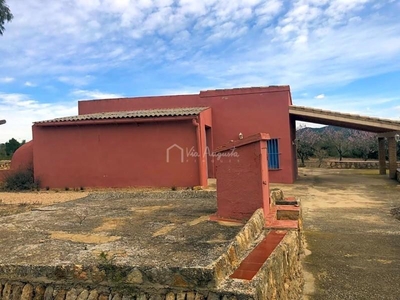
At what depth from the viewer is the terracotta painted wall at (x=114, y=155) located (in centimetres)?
1320

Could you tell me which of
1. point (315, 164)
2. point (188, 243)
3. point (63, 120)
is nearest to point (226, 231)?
point (188, 243)

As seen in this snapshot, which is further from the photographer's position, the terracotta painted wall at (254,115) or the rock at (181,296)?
the terracotta painted wall at (254,115)

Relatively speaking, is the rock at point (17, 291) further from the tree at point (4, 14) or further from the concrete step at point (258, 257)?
the tree at point (4, 14)

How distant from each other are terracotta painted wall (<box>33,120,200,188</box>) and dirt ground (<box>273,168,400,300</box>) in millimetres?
4954

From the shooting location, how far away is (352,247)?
6406 millimetres

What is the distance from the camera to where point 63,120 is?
1387 cm

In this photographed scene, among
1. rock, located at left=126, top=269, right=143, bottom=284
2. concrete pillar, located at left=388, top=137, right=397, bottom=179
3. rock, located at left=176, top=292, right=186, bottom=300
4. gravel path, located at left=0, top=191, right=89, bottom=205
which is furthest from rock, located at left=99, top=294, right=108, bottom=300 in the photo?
concrete pillar, located at left=388, top=137, right=397, bottom=179

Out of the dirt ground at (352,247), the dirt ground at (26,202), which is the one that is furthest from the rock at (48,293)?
the dirt ground at (26,202)

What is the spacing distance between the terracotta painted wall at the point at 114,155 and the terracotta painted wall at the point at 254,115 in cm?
357

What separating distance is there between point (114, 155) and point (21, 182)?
4.22 meters

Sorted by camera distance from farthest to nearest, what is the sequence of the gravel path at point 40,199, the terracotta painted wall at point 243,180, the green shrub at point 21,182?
1. the green shrub at point 21,182
2. the gravel path at point 40,199
3. the terracotta painted wall at point 243,180

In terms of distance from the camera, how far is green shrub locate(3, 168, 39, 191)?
14211 mm

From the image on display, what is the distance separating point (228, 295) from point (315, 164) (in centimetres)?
2647

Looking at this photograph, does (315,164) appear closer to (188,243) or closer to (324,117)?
(324,117)
